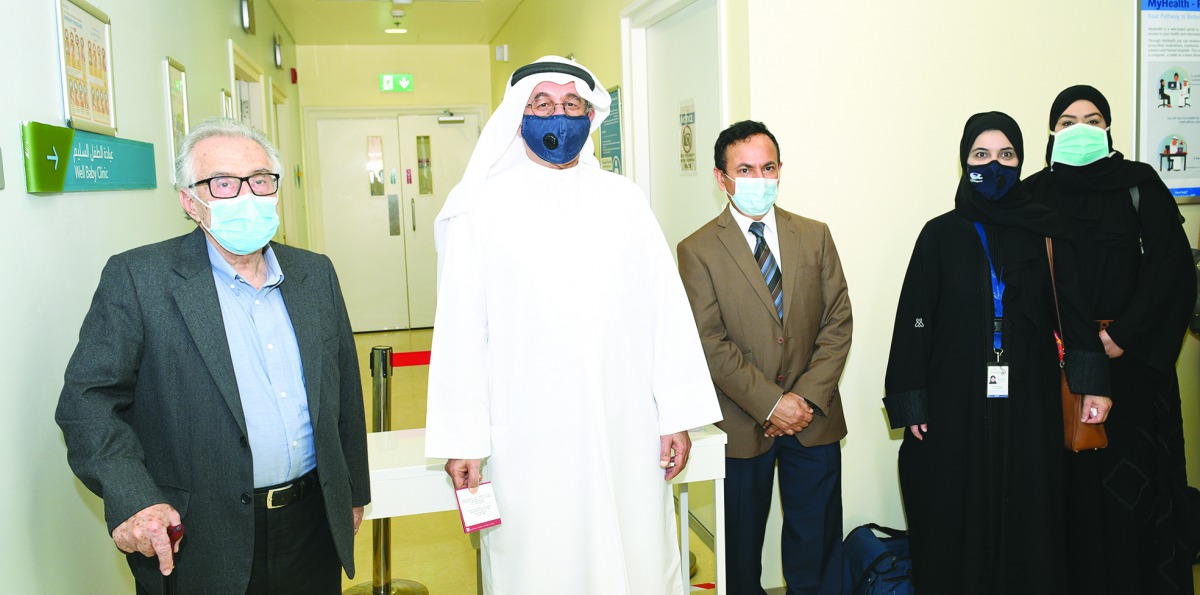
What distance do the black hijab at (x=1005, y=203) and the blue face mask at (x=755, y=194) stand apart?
612mm

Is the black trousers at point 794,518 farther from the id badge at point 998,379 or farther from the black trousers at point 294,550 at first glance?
the black trousers at point 294,550

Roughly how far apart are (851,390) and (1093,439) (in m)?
0.83

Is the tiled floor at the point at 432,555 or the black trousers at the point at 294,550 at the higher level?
the black trousers at the point at 294,550

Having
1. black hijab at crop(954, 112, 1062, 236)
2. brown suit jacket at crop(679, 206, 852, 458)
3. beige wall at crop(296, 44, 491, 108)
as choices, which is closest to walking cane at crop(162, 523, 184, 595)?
brown suit jacket at crop(679, 206, 852, 458)

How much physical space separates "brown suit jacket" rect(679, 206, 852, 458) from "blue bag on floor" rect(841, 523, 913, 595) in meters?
0.54

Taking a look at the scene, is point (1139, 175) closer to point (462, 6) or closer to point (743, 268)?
point (743, 268)

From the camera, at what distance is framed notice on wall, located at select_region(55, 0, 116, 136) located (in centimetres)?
217

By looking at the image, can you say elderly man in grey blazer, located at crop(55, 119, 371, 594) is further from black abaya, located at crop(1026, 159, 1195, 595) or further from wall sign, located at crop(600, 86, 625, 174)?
wall sign, located at crop(600, 86, 625, 174)

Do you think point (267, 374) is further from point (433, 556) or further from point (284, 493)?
point (433, 556)

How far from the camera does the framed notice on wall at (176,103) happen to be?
3.34 meters

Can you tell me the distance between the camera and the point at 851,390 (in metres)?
3.27

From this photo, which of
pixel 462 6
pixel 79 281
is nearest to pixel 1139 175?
pixel 79 281

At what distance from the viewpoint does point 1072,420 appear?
267cm

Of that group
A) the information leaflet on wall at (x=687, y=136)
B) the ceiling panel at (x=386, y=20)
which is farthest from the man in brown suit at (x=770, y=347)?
the ceiling panel at (x=386, y=20)
